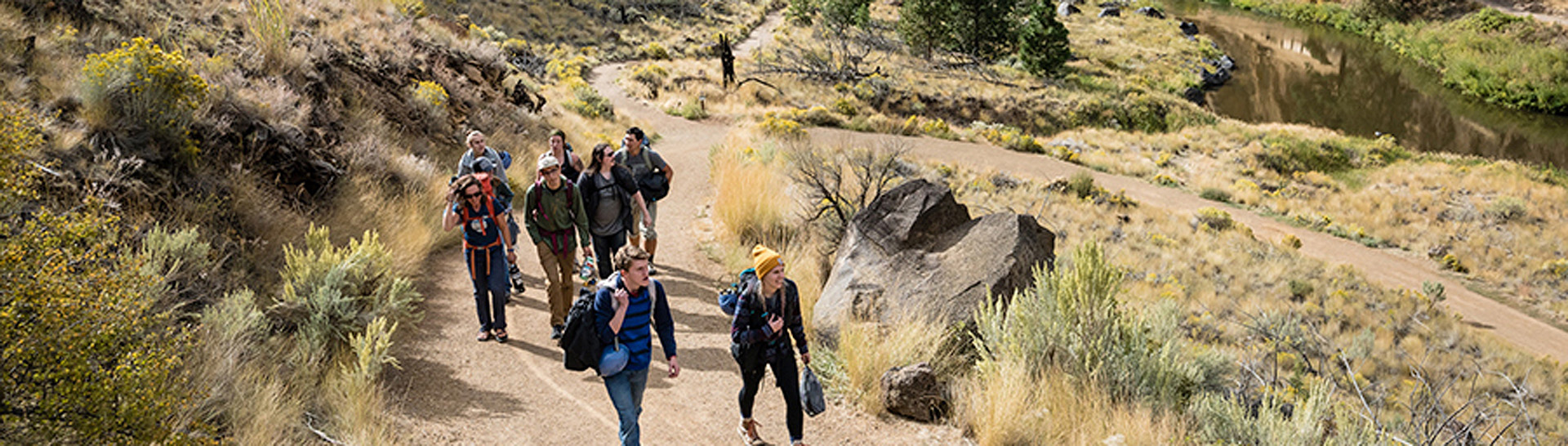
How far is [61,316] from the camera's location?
3.40m

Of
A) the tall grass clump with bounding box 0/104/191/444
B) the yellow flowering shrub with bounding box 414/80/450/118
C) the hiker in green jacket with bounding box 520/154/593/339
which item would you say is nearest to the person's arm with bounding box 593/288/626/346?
the tall grass clump with bounding box 0/104/191/444

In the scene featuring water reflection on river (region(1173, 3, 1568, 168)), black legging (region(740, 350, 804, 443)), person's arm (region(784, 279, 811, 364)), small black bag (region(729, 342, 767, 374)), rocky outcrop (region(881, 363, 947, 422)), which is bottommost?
water reflection on river (region(1173, 3, 1568, 168))

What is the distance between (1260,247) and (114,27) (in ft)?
62.7

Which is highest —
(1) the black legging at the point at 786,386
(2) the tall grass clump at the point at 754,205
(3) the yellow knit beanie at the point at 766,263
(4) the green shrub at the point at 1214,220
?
(3) the yellow knit beanie at the point at 766,263

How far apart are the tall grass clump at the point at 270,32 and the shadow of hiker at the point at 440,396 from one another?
585 centimetres

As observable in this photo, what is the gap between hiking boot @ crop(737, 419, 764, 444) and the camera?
5.50 m

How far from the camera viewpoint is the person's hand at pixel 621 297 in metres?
4.46

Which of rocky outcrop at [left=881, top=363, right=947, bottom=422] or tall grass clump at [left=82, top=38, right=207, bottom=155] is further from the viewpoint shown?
tall grass clump at [left=82, top=38, right=207, bottom=155]

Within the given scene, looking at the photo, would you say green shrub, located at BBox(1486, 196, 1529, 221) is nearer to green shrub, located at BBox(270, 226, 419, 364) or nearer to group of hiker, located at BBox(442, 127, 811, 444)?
group of hiker, located at BBox(442, 127, 811, 444)

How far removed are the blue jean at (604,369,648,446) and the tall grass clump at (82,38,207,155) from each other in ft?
17.3

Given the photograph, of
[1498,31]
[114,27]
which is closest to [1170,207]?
[114,27]

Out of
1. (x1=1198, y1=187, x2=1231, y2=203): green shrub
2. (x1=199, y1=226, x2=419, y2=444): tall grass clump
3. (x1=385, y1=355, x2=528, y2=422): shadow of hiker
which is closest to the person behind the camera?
(x1=199, y1=226, x2=419, y2=444): tall grass clump

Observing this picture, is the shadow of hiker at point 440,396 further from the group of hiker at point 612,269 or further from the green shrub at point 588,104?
the green shrub at point 588,104

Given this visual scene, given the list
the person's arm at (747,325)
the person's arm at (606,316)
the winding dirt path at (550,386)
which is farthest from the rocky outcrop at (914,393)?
the person's arm at (606,316)
